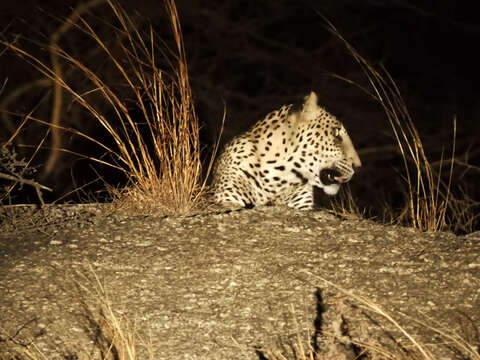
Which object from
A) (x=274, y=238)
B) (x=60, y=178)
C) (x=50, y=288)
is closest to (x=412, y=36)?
(x=60, y=178)

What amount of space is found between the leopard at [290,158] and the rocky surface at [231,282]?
34.5 inches

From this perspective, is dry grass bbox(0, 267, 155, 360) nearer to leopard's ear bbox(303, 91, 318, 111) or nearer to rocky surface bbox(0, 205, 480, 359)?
rocky surface bbox(0, 205, 480, 359)

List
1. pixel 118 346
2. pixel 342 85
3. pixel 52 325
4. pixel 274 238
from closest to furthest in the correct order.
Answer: pixel 118 346
pixel 52 325
pixel 274 238
pixel 342 85

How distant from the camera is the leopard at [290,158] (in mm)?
6223

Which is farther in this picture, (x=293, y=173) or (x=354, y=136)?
(x=354, y=136)

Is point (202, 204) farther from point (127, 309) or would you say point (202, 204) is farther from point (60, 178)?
point (60, 178)

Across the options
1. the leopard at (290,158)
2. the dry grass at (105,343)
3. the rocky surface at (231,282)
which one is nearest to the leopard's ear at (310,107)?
the leopard at (290,158)

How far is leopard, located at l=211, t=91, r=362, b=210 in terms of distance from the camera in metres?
6.22

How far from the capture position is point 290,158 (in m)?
6.21

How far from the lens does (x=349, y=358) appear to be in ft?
11.6

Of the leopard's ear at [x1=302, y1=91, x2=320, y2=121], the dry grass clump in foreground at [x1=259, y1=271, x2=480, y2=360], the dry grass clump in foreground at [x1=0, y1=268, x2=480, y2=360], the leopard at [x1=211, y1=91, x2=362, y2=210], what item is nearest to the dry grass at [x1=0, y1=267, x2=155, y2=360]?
the dry grass clump in foreground at [x1=0, y1=268, x2=480, y2=360]

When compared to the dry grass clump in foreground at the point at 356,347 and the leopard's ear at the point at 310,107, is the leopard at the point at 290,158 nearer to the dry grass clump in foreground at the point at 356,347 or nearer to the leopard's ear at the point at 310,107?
the leopard's ear at the point at 310,107

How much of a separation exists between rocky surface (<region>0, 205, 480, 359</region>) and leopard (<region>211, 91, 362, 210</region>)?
88 centimetres

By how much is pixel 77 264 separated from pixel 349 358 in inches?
63.4
